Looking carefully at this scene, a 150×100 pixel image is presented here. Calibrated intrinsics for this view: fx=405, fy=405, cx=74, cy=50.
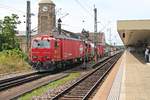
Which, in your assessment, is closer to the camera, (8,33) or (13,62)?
(13,62)

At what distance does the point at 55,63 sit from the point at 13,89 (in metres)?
12.9

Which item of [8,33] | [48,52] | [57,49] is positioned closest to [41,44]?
[48,52]

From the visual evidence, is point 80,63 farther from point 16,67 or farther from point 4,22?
point 4,22

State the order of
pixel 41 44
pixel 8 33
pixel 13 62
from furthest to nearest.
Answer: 1. pixel 8 33
2. pixel 13 62
3. pixel 41 44

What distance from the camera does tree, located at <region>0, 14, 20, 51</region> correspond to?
53.9m

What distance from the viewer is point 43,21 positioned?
9881 centimetres

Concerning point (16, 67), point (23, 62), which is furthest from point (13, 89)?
point (23, 62)

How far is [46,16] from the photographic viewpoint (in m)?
101

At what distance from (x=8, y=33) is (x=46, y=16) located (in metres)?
41.2

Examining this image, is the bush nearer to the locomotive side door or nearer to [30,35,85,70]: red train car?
[30,35,85,70]: red train car

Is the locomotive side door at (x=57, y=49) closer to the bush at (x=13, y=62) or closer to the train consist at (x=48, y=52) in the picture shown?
the train consist at (x=48, y=52)

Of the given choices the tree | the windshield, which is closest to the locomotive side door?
the windshield

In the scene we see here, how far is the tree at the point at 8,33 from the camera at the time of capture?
53.9 metres

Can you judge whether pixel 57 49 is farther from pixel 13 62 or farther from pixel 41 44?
pixel 13 62
